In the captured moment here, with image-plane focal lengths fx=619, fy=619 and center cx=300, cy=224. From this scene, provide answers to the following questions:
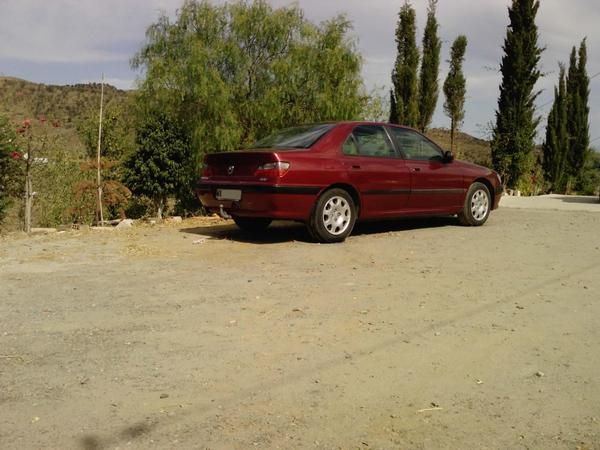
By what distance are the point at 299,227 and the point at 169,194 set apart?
409cm

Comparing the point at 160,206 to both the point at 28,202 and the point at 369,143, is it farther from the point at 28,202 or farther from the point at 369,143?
the point at 369,143

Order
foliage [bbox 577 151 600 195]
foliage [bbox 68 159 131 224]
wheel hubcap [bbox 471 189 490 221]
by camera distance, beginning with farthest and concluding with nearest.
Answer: foliage [bbox 577 151 600 195]
foliage [bbox 68 159 131 224]
wheel hubcap [bbox 471 189 490 221]

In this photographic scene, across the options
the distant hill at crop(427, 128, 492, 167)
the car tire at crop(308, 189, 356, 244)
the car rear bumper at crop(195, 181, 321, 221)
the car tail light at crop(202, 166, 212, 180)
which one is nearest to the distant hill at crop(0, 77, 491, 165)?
the distant hill at crop(427, 128, 492, 167)

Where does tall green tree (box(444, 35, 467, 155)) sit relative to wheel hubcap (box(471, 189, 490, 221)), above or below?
above

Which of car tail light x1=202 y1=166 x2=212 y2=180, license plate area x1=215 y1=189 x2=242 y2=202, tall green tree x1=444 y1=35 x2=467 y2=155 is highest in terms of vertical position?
tall green tree x1=444 y1=35 x2=467 y2=155

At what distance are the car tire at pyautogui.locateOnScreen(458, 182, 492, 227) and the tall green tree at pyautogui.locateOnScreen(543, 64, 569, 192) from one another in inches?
732

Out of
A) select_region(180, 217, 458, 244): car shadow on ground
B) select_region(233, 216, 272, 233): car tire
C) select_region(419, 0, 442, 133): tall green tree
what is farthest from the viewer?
select_region(419, 0, 442, 133): tall green tree

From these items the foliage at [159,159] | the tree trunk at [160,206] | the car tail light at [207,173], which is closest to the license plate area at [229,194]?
the car tail light at [207,173]

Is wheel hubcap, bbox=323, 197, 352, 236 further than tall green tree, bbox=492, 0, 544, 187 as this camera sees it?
No

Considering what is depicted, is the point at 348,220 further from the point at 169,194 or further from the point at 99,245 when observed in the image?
the point at 169,194

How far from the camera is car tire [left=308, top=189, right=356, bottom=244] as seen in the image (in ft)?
24.6

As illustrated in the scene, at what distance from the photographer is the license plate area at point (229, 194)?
7516mm

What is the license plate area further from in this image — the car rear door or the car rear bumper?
the car rear door

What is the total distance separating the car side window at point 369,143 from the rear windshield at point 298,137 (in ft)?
1.10
